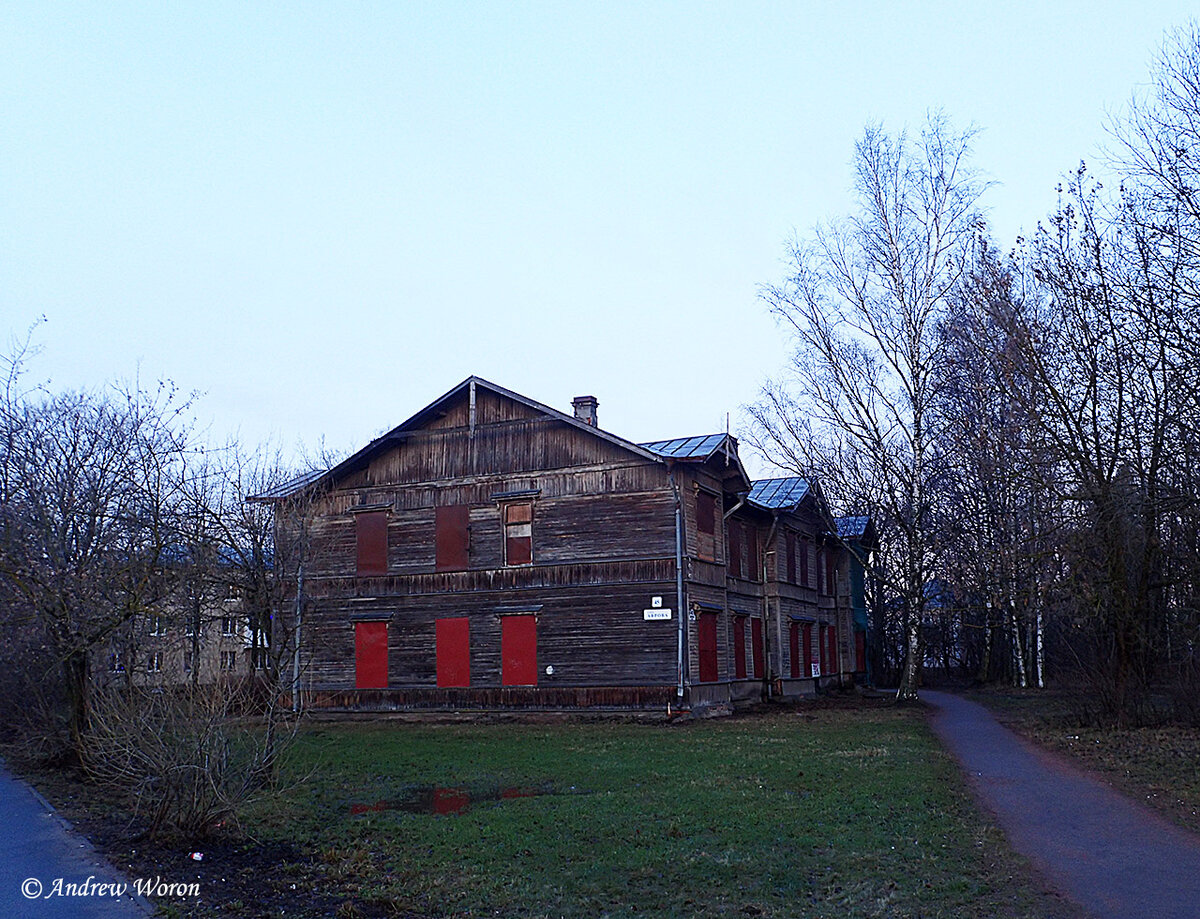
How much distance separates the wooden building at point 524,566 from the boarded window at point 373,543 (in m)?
0.03

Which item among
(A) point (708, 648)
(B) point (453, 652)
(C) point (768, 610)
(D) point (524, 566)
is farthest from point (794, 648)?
(B) point (453, 652)

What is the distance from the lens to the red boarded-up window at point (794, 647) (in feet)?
119

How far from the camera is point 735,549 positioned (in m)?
31.7

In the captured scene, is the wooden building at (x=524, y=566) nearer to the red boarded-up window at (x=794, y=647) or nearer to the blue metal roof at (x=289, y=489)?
the blue metal roof at (x=289, y=489)

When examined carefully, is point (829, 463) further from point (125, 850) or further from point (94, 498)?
point (125, 850)

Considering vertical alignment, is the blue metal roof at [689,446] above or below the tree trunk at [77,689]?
above

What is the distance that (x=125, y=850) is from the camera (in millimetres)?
10375

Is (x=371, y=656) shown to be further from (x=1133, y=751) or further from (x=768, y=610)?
(x=1133, y=751)

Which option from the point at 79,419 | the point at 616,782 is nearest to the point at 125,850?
the point at 616,782

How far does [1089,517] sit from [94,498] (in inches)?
681

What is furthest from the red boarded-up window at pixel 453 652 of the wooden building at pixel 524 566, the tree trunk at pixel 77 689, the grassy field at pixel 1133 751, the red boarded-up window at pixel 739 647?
the grassy field at pixel 1133 751

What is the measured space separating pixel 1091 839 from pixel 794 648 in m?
26.1

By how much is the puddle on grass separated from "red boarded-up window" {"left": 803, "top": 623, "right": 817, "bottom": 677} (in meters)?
24.8

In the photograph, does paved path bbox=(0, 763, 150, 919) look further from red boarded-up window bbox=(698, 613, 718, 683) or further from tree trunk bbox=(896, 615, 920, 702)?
tree trunk bbox=(896, 615, 920, 702)
